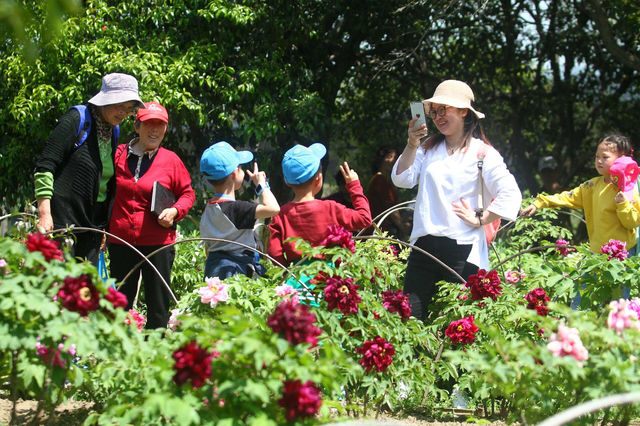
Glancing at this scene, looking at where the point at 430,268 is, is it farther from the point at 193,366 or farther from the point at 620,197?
the point at 193,366

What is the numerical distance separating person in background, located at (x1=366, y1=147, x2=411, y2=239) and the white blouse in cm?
242

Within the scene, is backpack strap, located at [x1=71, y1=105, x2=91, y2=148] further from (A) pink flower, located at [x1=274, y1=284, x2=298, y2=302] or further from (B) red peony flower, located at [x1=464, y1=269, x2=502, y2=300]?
(B) red peony flower, located at [x1=464, y1=269, x2=502, y2=300]

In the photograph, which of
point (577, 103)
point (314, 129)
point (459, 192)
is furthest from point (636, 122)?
point (459, 192)

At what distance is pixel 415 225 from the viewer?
383cm

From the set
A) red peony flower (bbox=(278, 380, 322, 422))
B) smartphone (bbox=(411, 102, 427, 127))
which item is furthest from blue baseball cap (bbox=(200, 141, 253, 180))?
red peony flower (bbox=(278, 380, 322, 422))

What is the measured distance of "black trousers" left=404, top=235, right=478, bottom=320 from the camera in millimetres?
3699

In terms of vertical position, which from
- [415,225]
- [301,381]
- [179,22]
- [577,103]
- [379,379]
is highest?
[179,22]

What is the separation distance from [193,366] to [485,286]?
5.64 ft

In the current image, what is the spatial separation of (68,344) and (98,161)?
1944mm

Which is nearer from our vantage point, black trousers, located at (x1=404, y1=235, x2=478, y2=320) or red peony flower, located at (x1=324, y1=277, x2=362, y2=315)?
red peony flower, located at (x1=324, y1=277, x2=362, y2=315)

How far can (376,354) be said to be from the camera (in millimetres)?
2836

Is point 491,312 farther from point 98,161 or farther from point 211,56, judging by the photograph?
point 211,56

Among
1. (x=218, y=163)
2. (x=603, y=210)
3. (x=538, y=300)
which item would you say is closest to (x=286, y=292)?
(x=538, y=300)

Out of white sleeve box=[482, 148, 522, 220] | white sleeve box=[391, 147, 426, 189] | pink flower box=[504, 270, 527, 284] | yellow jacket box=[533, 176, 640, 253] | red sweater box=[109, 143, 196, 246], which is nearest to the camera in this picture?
white sleeve box=[482, 148, 522, 220]
